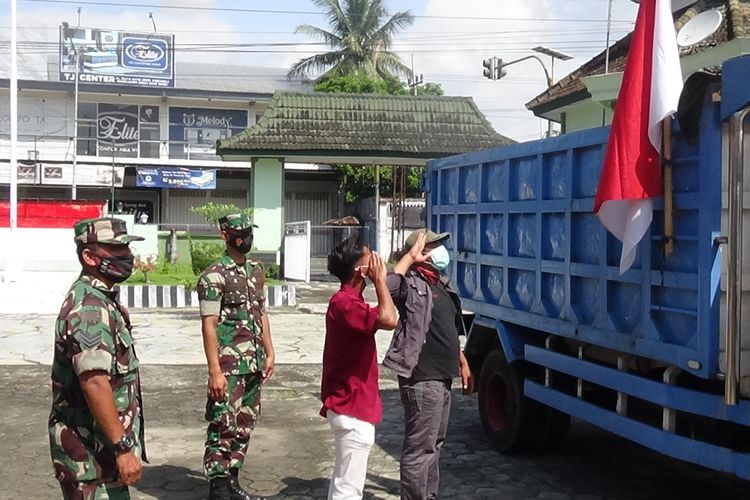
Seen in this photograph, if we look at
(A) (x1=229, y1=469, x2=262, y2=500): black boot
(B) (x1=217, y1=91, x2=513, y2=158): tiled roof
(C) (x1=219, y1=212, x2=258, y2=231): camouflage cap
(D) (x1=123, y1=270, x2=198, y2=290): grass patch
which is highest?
(B) (x1=217, y1=91, x2=513, y2=158): tiled roof

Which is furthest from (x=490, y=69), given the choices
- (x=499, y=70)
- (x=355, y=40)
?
(x=355, y=40)

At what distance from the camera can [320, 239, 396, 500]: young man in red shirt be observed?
4.44m

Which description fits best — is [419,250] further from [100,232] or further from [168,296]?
[168,296]

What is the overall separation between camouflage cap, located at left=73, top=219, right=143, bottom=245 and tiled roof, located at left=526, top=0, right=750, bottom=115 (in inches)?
349

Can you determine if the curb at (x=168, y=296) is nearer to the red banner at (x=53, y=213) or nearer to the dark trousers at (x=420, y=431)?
the red banner at (x=53, y=213)

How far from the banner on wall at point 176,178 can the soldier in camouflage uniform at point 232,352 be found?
27.9m

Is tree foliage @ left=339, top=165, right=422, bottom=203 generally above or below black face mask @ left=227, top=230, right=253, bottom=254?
above

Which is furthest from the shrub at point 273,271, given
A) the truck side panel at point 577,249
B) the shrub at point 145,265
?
the truck side panel at point 577,249

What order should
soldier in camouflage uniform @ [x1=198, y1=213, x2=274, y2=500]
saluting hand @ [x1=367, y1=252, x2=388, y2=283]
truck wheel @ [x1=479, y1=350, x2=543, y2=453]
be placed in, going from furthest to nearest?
A: truck wheel @ [x1=479, y1=350, x2=543, y2=453] < soldier in camouflage uniform @ [x1=198, y1=213, x2=274, y2=500] < saluting hand @ [x1=367, y1=252, x2=388, y2=283]

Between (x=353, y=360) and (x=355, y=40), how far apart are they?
36060 mm

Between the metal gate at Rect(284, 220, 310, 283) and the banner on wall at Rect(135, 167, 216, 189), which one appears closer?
the metal gate at Rect(284, 220, 310, 283)

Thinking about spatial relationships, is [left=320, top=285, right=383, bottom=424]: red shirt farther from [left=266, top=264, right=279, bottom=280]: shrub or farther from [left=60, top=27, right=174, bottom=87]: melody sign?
[left=60, top=27, right=174, bottom=87]: melody sign

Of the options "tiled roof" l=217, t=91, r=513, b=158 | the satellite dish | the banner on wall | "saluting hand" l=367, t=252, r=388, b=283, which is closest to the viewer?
"saluting hand" l=367, t=252, r=388, b=283

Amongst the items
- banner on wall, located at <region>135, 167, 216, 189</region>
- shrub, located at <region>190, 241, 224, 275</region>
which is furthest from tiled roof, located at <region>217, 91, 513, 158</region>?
banner on wall, located at <region>135, 167, 216, 189</region>
